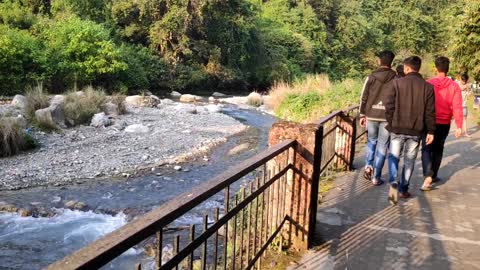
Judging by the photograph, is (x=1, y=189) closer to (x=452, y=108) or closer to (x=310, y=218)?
(x=310, y=218)

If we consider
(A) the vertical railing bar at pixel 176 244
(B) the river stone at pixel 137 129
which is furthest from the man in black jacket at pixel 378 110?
(B) the river stone at pixel 137 129

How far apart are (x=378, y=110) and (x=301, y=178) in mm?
3142

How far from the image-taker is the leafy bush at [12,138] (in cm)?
1284

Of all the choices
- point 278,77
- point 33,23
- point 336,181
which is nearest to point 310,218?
point 336,181

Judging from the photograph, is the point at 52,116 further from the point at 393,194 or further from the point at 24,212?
the point at 393,194

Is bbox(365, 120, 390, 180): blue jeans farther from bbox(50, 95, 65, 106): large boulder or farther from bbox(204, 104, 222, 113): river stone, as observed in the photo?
bbox(204, 104, 222, 113): river stone

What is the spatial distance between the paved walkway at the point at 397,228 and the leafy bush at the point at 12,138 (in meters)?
10.1

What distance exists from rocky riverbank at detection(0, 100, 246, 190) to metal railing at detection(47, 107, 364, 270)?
17.3ft

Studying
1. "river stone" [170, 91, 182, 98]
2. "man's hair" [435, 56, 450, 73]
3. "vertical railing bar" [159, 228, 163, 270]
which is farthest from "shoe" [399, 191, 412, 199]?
"river stone" [170, 91, 182, 98]

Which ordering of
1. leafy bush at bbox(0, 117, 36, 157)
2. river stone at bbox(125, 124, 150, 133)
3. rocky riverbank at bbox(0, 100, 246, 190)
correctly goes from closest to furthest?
rocky riverbank at bbox(0, 100, 246, 190)
leafy bush at bbox(0, 117, 36, 157)
river stone at bbox(125, 124, 150, 133)

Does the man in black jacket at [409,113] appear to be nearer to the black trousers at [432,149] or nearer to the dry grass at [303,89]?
the black trousers at [432,149]

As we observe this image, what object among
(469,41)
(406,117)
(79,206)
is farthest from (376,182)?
(469,41)

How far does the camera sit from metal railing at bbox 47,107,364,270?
183 centimetres

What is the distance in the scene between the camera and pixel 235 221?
11.4ft
